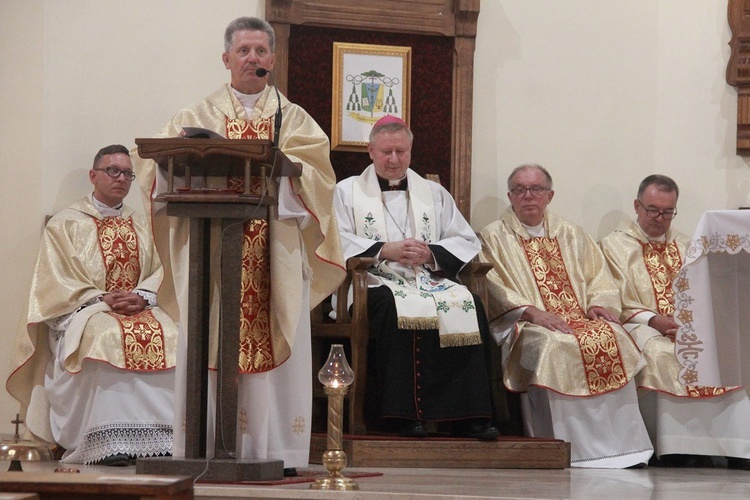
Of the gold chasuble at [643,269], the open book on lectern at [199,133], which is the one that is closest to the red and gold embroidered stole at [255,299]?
the open book on lectern at [199,133]

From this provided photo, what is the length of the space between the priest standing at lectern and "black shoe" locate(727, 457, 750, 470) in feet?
10.1

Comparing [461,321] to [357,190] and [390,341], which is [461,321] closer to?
[390,341]

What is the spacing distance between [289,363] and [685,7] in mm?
4772

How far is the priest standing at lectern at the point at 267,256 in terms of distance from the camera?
4.87 m

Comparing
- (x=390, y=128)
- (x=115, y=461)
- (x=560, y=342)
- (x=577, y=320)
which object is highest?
(x=390, y=128)

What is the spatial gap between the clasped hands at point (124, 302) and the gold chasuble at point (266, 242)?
1.35 meters

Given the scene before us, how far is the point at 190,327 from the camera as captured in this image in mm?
4547

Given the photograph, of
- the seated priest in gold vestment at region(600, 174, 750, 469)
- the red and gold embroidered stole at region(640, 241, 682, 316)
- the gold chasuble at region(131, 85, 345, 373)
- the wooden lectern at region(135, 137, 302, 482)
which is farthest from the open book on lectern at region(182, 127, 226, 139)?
the red and gold embroidered stole at region(640, 241, 682, 316)

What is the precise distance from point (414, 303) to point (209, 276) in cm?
197

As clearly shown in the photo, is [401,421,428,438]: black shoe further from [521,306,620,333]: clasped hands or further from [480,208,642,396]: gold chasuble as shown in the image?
[521,306,620,333]: clasped hands

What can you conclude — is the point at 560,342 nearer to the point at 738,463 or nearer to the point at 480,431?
the point at 480,431

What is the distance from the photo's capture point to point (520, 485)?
4996mm

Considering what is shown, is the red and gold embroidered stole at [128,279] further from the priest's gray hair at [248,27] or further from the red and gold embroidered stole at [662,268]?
the red and gold embroidered stole at [662,268]

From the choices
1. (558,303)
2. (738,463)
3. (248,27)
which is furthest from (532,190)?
(248,27)
